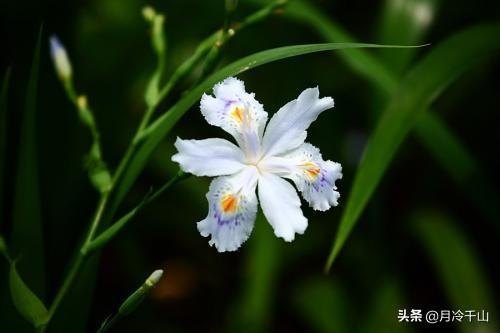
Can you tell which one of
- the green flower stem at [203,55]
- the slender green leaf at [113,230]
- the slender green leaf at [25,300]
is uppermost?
the green flower stem at [203,55]

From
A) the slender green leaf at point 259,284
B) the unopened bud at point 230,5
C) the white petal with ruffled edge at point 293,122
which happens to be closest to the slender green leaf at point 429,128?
the slender green leaf at point 259,284

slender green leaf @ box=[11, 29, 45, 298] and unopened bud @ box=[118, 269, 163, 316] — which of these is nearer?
unopened bud @ box=[118, 269, 163, 316]

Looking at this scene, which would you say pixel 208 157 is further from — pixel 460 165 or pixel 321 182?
pixel 460 165

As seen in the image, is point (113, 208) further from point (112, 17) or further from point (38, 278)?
point (112, 17)

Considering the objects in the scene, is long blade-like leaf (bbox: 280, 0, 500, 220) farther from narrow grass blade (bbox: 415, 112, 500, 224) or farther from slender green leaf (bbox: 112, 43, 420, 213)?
slender green leaf (bbox: 112, 43, 420, 213)

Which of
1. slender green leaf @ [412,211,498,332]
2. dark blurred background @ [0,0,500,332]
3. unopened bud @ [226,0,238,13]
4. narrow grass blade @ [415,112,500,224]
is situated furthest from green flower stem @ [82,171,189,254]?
slender green leaf @ [412,211,498,332]

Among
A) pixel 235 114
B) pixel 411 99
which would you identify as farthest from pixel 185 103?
pixel 411 99

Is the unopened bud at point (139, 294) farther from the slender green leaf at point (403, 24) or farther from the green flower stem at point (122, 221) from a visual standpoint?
the slender green leaf at point (403, 24)
